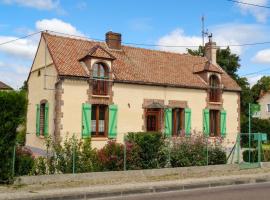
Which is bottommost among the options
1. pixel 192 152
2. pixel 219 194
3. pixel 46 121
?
pixel 219 194

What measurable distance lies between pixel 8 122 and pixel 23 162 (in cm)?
154

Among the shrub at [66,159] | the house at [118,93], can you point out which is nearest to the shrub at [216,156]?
the house at [118,93]

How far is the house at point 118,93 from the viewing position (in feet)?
75.2

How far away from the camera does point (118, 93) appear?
24.4m

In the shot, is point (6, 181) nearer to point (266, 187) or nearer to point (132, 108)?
point (266, 187)

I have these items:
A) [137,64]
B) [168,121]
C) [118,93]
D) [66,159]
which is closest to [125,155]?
[66,159]

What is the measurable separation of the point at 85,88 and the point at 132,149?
28.2 feet

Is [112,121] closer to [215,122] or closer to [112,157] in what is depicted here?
[215,122]

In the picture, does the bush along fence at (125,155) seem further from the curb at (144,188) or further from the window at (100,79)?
the window at (100,79)

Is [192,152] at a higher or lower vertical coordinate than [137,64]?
lower

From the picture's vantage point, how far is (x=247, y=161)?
1870cm

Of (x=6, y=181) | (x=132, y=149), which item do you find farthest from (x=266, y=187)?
(x=6, y=181)

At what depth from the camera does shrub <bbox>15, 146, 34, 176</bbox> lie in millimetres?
12812

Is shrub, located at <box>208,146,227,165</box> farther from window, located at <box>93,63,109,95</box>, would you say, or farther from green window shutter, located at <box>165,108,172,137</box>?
window, located at <box>93,63,109,95</box>
